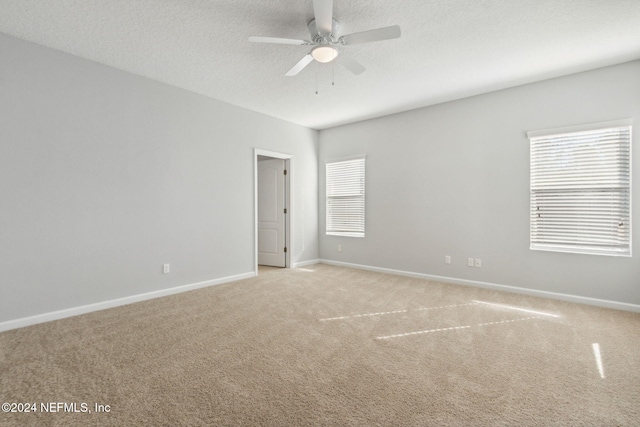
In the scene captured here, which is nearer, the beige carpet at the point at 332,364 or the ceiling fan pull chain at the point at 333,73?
the beige carpet at the point at 332,364

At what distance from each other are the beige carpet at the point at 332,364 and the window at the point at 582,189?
810 mm

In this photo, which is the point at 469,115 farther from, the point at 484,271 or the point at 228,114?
the point at 228,114

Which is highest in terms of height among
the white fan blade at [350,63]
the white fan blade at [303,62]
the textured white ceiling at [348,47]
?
the textured white ceiling at [348,47]

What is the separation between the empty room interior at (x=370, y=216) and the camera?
1939 millimetres

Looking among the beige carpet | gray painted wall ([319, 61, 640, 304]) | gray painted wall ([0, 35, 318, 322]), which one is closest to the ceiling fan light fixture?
gray painted wall ([0, 35, 318, 322])

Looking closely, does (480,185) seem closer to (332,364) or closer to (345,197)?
(345,197)

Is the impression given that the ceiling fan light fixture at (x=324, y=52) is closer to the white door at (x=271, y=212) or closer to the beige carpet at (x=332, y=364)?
the beige carpet at (x=332, y=364)

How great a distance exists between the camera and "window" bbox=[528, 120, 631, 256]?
133 inches

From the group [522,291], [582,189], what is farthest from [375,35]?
[522,291]

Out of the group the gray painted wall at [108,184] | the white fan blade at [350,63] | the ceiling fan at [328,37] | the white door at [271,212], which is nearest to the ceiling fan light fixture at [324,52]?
the ceiling fan at [328,37]

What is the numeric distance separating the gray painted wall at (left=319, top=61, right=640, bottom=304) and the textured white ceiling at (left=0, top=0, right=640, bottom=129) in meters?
0.33

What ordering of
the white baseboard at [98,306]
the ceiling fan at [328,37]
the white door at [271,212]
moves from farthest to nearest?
the white door at [271,212]
the white baseboard at [98,306]
the ceiling fan at [328,37]

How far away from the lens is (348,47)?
3.11 m

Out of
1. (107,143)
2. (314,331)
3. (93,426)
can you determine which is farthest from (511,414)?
(107,143)
